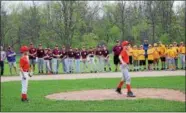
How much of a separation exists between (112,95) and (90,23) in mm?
50190

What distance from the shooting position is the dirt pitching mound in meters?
14.2

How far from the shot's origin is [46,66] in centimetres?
2675

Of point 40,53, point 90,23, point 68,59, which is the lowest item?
point 68,59

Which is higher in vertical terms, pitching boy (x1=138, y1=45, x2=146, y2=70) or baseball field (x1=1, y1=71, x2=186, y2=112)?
pitching boy (x1=138, y1=45, x2=146, y2=70)

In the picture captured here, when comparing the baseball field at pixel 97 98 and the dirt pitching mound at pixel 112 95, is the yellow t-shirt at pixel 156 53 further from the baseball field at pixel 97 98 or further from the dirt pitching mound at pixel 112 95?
the dirt pitching mound at pixel 112 95

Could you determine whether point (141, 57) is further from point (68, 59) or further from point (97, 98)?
point (97, 98)

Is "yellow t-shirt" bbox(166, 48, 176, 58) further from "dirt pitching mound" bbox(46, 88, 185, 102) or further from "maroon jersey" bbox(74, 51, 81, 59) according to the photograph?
"dirt pitching mound" bbox(46, 88, 185, 102)

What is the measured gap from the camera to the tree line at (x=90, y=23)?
5119cm

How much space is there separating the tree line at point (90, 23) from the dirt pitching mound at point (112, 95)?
33652mm

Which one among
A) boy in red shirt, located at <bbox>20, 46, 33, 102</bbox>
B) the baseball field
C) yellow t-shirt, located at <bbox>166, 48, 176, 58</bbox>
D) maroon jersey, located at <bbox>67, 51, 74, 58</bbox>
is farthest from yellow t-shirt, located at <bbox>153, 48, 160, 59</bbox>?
boy in red shirt, located at <bbox>20, 46, 33, 102</bbox>

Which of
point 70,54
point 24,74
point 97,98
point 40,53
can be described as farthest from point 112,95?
point 70,54

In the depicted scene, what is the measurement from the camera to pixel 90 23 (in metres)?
64.7

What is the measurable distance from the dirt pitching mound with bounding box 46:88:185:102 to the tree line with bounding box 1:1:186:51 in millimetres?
33652

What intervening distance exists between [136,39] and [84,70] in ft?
117
